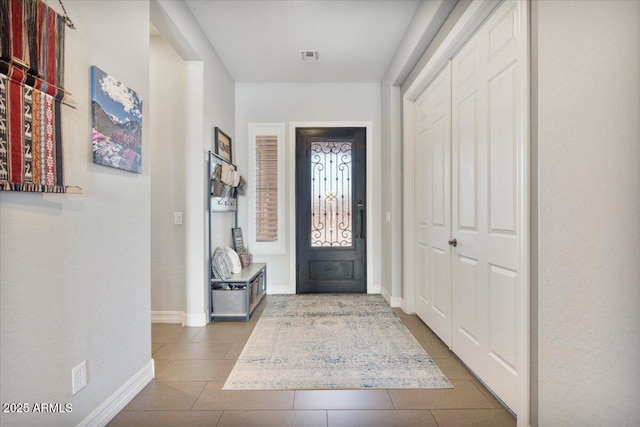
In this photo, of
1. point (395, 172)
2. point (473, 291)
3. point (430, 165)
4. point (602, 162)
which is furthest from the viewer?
point (395, 172)

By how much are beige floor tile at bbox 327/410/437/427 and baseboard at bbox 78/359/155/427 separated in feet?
3.63

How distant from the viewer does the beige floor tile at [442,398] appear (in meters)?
1.81

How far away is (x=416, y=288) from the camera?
3.38 meters

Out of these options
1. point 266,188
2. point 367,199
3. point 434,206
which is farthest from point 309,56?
point 434,206

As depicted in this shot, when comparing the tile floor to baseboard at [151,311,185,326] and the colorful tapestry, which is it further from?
the colorful tapestry

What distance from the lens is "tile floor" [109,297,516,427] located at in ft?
5.51

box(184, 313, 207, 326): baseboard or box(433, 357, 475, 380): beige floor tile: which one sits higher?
box(184, 313, 207, 326): baseboard

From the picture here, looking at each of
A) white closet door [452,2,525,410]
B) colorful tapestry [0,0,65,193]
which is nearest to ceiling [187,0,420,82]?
white closet door [452,2,525,410]

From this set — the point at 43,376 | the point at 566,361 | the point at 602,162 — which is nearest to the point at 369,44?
the point at 602,162

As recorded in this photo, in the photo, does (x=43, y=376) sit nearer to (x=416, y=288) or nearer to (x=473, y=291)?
(x=473, y=291)

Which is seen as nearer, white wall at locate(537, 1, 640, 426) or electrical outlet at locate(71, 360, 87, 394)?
white wall at locate(537, 1, 640, 426)

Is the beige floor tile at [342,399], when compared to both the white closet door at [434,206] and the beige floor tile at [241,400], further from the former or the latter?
the white closet door at [434,206]

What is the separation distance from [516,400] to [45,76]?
2.55 m

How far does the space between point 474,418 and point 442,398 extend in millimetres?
201
